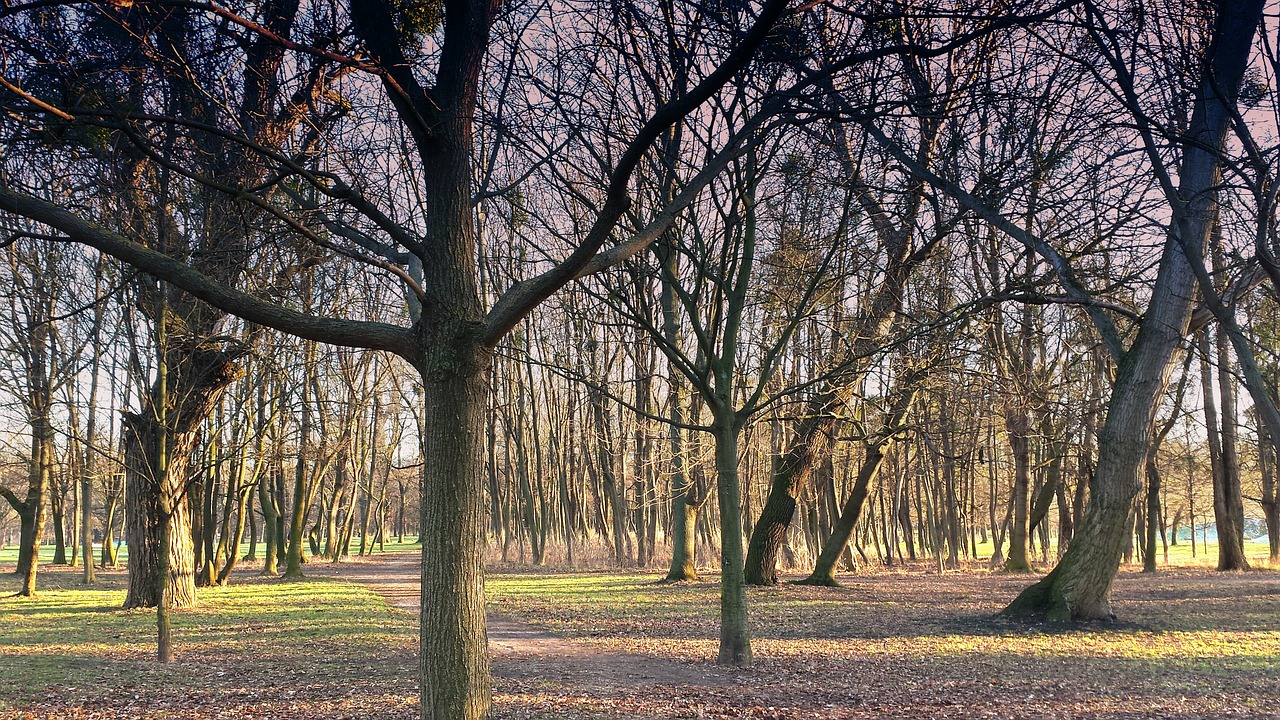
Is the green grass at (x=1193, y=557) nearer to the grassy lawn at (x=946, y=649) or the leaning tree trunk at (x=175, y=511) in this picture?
the grassy lawn at (x=946, y=649)

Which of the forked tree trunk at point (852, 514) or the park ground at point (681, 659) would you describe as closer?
the park ground at point (681, 659)

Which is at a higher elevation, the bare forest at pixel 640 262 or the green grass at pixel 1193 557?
the bare forest at pixel 640 262

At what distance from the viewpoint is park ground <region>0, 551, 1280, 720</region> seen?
706 centimetres

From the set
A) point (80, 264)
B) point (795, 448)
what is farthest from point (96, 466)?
point (795, 448)

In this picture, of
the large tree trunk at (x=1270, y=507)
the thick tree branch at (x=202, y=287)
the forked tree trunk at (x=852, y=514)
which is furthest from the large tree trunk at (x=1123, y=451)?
the large tree trunk at (x=1270, y=507)

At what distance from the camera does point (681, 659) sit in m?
9.75

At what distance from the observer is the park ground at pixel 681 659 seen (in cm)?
706

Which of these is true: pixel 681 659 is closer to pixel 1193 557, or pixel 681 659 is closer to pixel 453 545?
pixel 453 545

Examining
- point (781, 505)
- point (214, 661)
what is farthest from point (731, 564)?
point (781, 505)

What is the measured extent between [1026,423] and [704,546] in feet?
34.0

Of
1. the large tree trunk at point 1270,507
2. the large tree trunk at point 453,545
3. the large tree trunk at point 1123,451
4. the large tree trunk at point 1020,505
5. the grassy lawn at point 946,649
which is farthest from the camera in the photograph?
the large tree trunk at point 1270,507

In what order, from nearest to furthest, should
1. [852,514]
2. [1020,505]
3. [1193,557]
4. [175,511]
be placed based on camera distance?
[175,511] < [852,514] < [1020,505] < [1193,557]

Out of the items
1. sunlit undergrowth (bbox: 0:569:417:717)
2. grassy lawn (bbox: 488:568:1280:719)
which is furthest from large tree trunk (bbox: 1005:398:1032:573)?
sunlit undergrowth (bbox: 0:569:417:717)

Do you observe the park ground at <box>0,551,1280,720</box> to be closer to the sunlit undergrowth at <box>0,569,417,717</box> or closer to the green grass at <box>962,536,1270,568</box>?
the sunlit undergrowth at <box>0,569,417,717</box>
